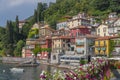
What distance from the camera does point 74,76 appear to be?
27.2 feet

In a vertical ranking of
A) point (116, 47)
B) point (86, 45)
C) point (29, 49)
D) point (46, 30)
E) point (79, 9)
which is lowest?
point (116, 47)

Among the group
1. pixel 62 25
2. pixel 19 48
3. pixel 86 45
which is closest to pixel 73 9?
pixel 62 25

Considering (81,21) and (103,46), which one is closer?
(103,46)

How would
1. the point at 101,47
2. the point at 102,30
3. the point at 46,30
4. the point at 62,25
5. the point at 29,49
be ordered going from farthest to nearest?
the point at 46,30 → the point at 62,25 → the point at 29,49 → the point at 102,30 → the point at 101,47

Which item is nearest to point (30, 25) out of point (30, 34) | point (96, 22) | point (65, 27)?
point (30, 34)

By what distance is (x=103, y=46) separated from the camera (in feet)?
172

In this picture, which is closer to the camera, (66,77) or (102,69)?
(66,77)

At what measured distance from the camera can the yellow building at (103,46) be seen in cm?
5150

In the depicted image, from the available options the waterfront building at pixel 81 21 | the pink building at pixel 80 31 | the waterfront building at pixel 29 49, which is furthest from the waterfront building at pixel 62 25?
the pink building at pixel 80 31

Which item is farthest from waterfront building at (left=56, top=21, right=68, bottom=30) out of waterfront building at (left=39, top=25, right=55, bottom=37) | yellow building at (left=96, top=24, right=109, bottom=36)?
yellow building at (left=96, top=24, right=109, bottom=36)

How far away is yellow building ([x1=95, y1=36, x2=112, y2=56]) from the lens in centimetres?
5150

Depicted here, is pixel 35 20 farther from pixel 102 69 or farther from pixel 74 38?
pixel 102 69

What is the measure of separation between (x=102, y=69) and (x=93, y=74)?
758 millimetres

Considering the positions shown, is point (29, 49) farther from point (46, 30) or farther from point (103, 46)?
point (103, 46)
